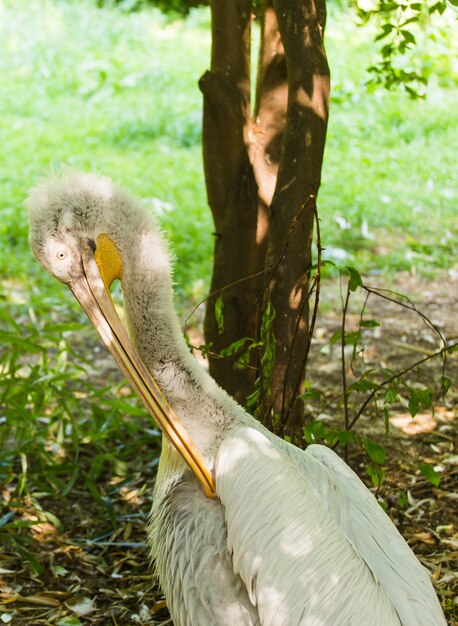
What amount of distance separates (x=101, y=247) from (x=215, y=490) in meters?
0.81

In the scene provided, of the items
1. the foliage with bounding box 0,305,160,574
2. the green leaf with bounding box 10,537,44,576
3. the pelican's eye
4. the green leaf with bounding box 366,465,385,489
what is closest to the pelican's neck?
the pelican's eye

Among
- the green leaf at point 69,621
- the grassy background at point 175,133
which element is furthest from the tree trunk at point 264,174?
the grassy background at point 175,133

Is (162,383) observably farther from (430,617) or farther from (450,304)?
(450,304)

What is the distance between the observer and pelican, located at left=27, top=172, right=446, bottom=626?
227 centimetres

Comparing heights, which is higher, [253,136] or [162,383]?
[253,136]

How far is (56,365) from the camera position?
4.82 m

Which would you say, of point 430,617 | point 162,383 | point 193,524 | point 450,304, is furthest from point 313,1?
point 450,304

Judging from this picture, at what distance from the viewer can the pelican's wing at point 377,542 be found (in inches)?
91.6

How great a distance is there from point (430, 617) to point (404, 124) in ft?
24.1

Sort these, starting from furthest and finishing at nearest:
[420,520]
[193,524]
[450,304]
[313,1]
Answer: [450,304] → [420,520] → [313,1] → [193,524]

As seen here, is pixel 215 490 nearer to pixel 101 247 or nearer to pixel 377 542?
pixel 377 542

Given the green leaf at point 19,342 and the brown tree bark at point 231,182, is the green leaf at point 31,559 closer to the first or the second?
the green leaf at point 19,342

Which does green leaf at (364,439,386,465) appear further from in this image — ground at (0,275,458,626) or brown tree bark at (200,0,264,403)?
brown tree bark at (200,0,264,403)

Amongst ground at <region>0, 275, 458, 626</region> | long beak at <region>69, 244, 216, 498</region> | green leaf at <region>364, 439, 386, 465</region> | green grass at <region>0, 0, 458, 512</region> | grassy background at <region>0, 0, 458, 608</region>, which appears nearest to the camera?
long beak at <region>69, 244, 216, 498</region>
